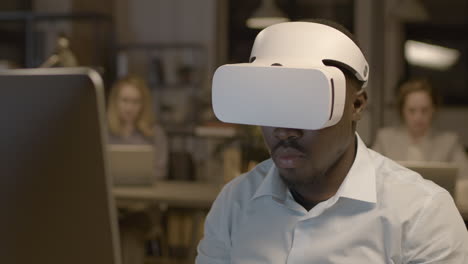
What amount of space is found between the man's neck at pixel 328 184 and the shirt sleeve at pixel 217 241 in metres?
0.15

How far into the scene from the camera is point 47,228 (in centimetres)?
74

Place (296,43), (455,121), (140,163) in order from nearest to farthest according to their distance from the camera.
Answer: (296,43), (140,163), (455,121)

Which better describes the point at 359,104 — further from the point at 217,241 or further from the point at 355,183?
the point at 217,241

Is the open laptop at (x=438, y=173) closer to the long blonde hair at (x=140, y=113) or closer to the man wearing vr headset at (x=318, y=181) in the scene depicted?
the man wearing vr headset at (x=318, y=181)

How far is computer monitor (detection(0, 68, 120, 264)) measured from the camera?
71cm

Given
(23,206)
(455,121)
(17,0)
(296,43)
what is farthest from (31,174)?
(17,0)

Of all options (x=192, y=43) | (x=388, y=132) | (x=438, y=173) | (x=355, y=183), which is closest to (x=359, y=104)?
(x=355, y=183)

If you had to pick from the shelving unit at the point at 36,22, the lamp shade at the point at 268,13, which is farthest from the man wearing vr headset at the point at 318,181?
the shelving unit at the point at 36,22

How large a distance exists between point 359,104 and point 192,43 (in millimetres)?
5360

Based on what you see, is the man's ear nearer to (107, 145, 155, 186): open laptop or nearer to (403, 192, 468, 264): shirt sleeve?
(403, 192, 468, 264): shirt sleeve

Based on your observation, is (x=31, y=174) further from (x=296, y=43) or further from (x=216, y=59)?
(x=216, y=59)

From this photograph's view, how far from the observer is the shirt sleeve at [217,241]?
1.33 m

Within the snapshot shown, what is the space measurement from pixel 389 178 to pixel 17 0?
591cm

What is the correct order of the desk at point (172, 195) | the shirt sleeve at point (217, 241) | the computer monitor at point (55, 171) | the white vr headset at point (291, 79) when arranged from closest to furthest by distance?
the computer monitor at point (55, 171)
the white vr headset at point (291, 79)
the shirt sleeve at point (217, 241)
the desk at point (172, 195)
